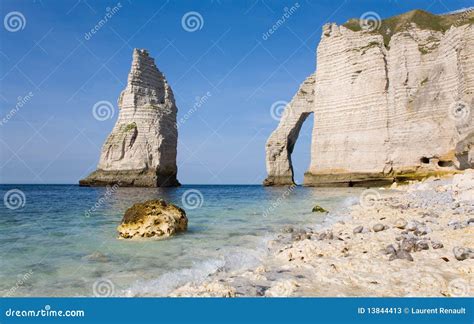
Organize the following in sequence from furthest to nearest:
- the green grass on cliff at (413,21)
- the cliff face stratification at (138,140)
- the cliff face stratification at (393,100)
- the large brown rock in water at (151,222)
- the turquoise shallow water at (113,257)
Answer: the cliff face stratification at (138,140) → the green grass on cliff at (413,21) → the cliff face stratification at (393,100) → the large brown rock in water at (151,222) → the turquoise shallow water at (113,257)

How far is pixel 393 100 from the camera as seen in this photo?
39000 mm

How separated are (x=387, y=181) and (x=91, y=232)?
34106 mm

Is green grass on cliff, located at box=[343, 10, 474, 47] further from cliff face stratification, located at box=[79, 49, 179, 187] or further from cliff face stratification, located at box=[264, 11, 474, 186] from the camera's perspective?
cliff face stratification, located at box=[79, 49, 179, 187]

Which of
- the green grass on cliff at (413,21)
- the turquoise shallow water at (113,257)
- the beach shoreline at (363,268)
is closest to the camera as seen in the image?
the beach shoreline at (363,268)

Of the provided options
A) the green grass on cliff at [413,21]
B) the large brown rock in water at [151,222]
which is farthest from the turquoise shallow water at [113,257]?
the green grass on cliff at [413,21]

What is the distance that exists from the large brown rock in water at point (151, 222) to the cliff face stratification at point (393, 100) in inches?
1005

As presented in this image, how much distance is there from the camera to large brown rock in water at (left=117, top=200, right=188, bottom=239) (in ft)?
28.8

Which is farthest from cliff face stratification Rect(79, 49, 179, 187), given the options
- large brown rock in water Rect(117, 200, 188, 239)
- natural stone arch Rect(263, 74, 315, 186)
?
large brown rock in water Rect(117, 200, 188, 239)

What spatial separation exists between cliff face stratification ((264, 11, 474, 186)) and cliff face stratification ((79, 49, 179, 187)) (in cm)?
2158

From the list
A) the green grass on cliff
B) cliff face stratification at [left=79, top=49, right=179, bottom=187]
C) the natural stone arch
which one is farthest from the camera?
the natural stone arch

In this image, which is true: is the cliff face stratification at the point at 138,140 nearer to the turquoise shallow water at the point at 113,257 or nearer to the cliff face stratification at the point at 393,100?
the cliff face stratification at the point at 393,100

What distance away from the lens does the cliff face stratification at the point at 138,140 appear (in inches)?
2073

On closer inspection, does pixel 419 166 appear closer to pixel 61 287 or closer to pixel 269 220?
pixel 269 220

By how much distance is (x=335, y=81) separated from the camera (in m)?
43.8
